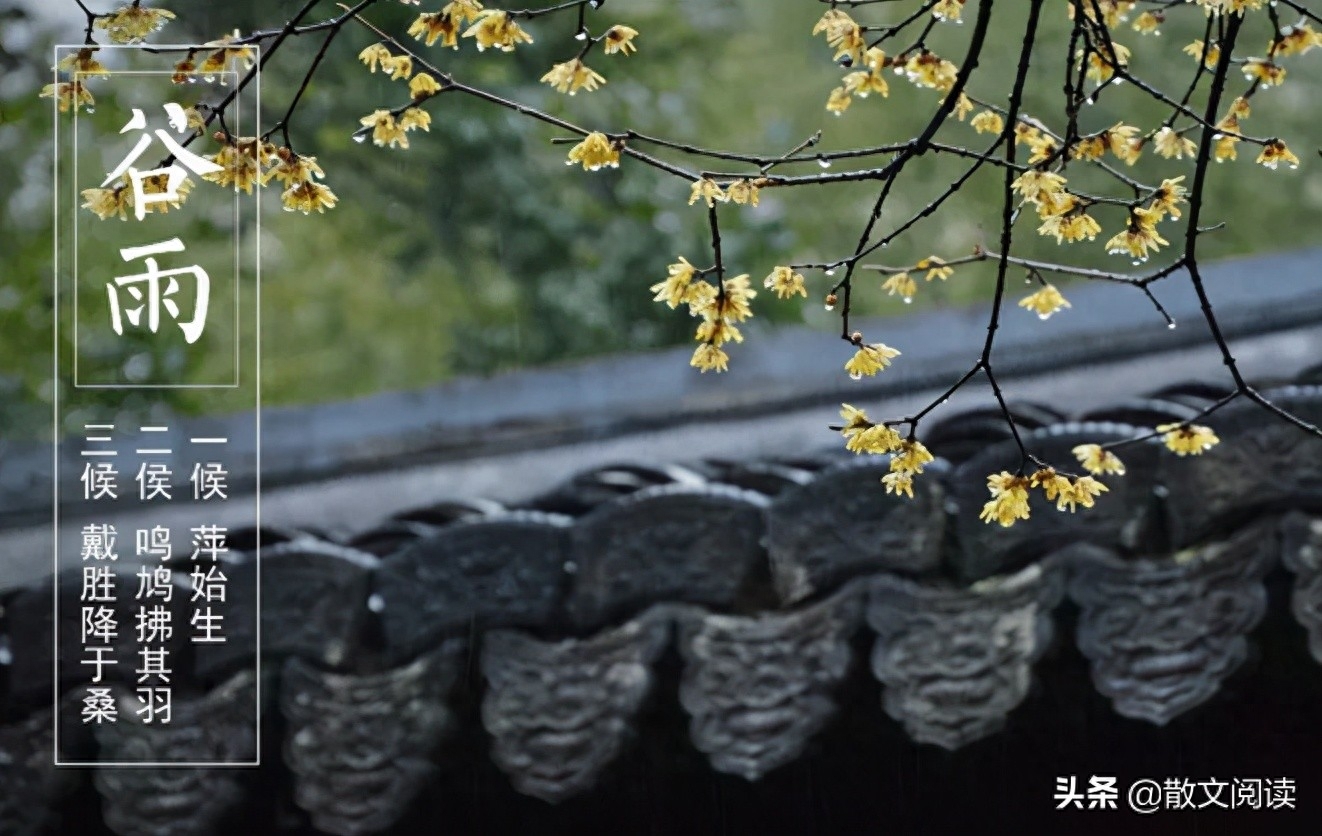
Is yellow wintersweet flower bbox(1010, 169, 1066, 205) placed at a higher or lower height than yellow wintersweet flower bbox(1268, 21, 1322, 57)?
lower

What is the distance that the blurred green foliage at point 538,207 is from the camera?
7.94 ft

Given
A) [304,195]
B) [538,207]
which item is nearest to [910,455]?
[304,195]

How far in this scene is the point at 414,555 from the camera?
83.5 inches

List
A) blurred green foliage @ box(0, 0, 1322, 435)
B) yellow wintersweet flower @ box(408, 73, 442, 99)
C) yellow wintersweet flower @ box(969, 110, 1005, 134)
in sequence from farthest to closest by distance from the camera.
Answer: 1. blurred green foliage @ box(0, 0, 1322, 435)
2. yellow wintersweet flower @ box(969, 110, 1005, 134)
3. yellow wintersweet flower @ box(408, 73, 442, 99)

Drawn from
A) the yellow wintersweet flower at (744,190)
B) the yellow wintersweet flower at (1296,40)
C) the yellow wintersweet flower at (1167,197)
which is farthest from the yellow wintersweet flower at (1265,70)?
the yellow wintersweet flower at (744,190)

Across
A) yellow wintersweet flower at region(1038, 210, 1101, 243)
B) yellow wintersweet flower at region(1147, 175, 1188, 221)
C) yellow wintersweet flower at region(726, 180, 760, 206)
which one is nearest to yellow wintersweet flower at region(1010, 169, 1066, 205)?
yellow wintersweet flower at region(1038, 210, 1101, 243)

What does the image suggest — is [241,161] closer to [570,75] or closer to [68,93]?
[68,93]

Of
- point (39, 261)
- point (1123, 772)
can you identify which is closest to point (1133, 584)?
point (1123, 772)

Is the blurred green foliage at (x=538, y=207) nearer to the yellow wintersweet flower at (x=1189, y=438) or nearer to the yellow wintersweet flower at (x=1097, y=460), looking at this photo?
the yellow wintersweet flower at (x=1097, y=460)

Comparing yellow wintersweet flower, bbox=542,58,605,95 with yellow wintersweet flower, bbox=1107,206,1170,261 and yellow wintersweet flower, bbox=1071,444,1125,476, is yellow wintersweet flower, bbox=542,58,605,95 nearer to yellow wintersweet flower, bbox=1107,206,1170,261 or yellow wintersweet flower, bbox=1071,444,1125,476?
yellow wintersweet flower, bbox=1107,206,1170,261

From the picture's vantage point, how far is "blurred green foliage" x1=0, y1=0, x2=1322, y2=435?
7.94 feet

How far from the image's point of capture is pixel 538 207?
8.18ft

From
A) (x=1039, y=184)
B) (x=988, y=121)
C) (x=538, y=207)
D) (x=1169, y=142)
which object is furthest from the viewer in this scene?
(x=538, y=207)

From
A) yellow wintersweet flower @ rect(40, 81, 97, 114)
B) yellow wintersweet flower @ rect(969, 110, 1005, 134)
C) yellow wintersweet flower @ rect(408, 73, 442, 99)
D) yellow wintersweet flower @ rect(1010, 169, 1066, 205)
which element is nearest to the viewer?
yellow wintersweet flower @ rect(1010, 169, 1066, 205)
